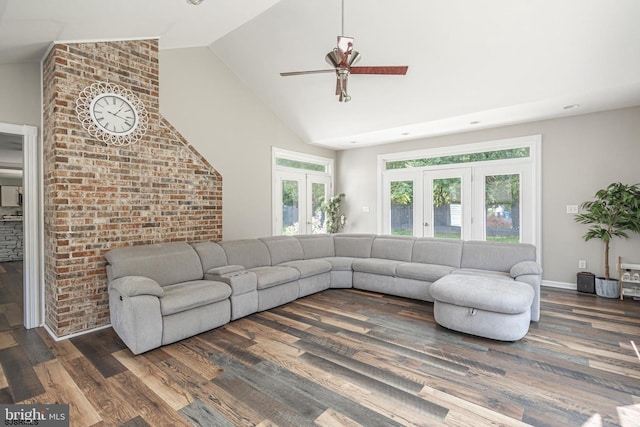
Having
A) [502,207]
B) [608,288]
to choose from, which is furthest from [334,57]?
[608,288]

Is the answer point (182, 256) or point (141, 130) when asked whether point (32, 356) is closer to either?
point (182, 256)

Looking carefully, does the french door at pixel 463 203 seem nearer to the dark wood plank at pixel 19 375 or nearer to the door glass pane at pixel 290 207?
the door glass pane at pixel 290 207

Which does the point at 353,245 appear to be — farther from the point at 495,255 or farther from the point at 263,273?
the point at 495,255

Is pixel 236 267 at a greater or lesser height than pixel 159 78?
lesser

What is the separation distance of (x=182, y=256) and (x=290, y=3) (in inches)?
127

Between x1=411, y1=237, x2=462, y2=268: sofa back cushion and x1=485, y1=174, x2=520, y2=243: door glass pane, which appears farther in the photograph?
x1=485, y1=174, x2=520, y2=243: door glass pane

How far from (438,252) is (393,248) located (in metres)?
0.70

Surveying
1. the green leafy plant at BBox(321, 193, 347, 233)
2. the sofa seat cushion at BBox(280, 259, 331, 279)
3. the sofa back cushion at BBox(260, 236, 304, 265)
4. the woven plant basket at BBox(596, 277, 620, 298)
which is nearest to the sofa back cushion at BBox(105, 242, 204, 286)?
the sofa back cushion at BBox(260, 236, 304, 265)

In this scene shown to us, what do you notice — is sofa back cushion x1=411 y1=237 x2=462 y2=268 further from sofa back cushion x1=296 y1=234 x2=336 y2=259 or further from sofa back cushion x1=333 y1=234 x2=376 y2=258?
sofa back cushion x1=296 y1=234 x2=336 y2=259

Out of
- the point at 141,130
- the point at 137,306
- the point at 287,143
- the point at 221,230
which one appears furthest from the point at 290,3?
the point at 137,306

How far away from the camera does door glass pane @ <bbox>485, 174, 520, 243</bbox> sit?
17.3 feet

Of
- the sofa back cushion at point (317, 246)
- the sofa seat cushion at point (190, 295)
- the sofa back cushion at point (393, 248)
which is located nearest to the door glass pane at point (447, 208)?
the sofa back cushion at point (393, 248)

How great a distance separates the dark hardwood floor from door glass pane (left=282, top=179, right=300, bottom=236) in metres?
2.99

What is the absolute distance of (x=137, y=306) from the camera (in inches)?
106
